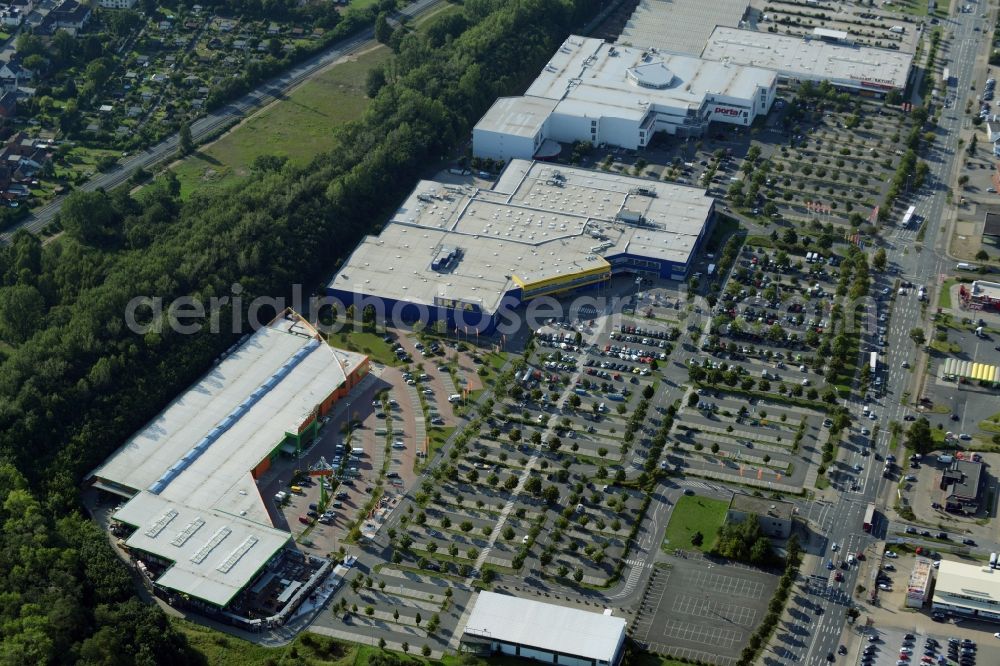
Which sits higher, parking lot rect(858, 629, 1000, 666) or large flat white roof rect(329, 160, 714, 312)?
parking lot rect(858, 629, 1000, 666)

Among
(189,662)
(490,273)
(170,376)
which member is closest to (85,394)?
(170,376)

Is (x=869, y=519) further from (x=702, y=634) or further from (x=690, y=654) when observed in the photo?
(x=690, y=654)

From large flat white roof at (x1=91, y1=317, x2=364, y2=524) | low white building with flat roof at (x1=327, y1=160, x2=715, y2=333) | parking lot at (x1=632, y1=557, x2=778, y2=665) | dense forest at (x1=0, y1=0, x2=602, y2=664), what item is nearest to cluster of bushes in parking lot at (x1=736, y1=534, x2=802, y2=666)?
parking lot at (x1=632, y1=557, x2=778, y2=665)

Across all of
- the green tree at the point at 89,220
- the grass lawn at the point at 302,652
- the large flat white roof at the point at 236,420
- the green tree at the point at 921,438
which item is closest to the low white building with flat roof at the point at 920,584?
the green tree at the point at 921,438

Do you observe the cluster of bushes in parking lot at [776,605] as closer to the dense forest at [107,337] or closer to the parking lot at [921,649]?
the parking lot at [921,649]

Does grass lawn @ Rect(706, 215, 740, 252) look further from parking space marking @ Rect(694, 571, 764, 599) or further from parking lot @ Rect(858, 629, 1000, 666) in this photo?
parking lot @ Rect(858, 629, 1000, 666)

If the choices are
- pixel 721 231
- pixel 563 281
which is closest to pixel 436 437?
pixel 563 281

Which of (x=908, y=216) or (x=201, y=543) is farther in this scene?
(x=908, y=216)
